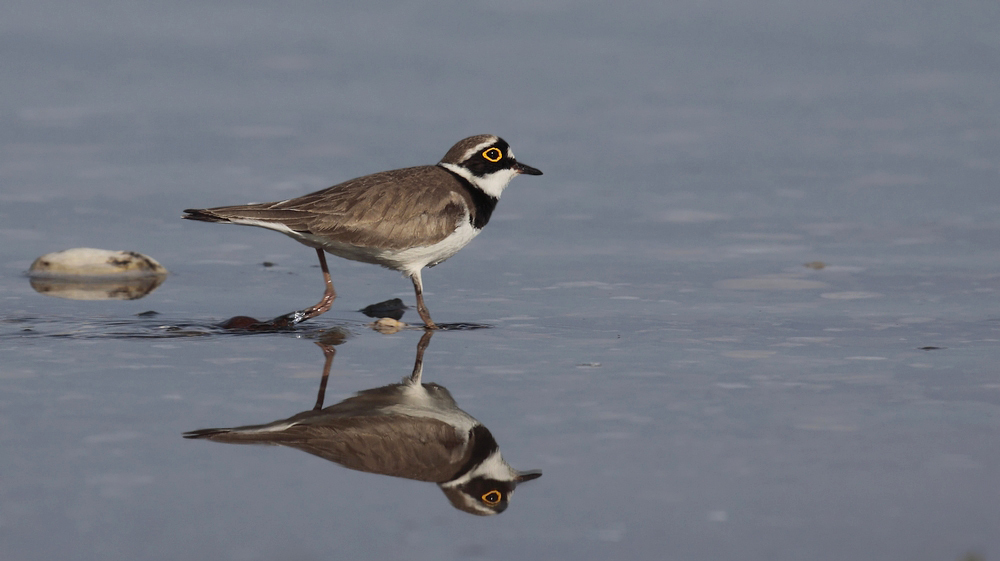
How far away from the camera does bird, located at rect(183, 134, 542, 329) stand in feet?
25.9

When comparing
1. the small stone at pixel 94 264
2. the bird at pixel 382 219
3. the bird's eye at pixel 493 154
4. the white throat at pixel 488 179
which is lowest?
the small stone at pixel 94 264

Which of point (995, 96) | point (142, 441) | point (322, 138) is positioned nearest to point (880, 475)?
point (142, 441)

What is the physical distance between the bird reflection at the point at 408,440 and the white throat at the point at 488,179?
287 cm

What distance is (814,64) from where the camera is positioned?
13.4 metres

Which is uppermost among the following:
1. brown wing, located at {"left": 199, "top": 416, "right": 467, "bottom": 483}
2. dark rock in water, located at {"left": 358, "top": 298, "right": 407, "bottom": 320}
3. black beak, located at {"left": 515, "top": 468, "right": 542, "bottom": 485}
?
dark rock in water, located at {"left": 358, "top": 298, "right": 407, "bottom": 320}

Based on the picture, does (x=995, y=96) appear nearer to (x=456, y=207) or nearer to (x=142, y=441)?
(x=456, y=207)

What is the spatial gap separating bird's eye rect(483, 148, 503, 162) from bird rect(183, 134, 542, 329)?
29 centimetres

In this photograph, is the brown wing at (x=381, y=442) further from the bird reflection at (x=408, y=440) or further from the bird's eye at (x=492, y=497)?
the bird's eye at (x=492, y=497)

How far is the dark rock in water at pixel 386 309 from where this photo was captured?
8.11 metres

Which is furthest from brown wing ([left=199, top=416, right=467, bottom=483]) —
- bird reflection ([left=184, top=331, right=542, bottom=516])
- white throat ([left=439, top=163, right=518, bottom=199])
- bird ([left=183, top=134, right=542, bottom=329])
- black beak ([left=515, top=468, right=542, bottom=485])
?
white throat ([left=439, top=163, right=518, bottom=199])

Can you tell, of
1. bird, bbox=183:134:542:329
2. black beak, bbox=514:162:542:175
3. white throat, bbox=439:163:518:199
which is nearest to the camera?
bird, bbox=183:134:542:329

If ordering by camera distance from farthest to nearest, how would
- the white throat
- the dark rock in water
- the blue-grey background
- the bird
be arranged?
the white throat < the dark rock in water < the bird < the blue-grey background

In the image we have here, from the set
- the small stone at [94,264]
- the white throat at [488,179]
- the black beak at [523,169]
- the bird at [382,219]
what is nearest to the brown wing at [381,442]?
the bird at [382,219]

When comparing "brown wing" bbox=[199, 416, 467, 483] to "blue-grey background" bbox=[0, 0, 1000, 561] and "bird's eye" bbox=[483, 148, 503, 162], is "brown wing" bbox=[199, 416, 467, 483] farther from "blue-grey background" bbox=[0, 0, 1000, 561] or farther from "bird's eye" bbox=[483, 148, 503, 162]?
"bird's eye" bbox=[483, 148, 503, 162]
